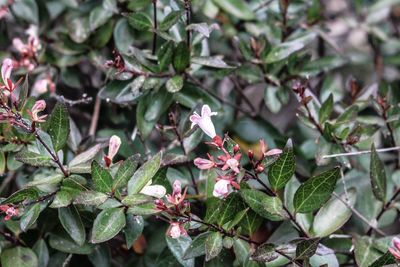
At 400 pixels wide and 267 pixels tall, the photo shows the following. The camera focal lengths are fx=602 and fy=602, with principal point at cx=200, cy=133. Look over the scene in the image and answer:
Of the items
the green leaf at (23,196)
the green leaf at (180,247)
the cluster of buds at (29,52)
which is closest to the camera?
the green leaf at (23,196)

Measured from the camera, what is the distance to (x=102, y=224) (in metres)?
1.32

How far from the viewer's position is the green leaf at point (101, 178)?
1312 millimetres

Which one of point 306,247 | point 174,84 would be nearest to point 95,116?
point 174,84

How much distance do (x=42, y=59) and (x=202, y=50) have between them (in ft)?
1.67

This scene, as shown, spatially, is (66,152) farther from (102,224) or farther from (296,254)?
(296,254)

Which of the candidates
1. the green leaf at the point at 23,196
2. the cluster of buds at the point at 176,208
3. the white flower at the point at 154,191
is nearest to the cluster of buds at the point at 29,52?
the green leaf at the point at 23,196

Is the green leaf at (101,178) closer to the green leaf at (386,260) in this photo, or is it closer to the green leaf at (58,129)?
the green leaf at (58,129)

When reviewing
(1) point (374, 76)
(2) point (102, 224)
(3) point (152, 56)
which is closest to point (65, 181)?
(2) point (102, 224)

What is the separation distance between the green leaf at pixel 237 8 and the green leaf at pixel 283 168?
0.79m

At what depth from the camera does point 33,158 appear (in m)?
1.37

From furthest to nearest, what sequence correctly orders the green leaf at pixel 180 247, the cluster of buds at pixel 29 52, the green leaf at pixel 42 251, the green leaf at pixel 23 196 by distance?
the cluster of buds at pixel 29 52
the green leaf at pixel 42 251
the green leaf at pixel 180 247
the green leaf at pixel 23 196

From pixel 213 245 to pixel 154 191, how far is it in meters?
0.18

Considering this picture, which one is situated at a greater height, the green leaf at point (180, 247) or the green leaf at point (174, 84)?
the green leaf at point (174, 84)

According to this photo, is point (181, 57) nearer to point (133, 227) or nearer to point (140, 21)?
point (140, 21)
